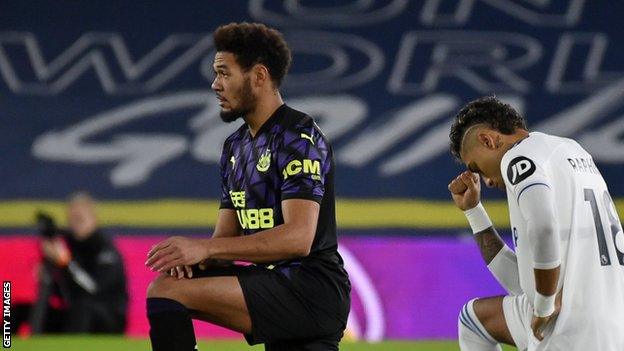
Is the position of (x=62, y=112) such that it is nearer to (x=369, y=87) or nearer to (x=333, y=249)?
(x=369, y=87)

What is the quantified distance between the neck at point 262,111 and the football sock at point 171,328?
2.63 feet

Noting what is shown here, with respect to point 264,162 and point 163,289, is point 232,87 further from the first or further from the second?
point 163,289

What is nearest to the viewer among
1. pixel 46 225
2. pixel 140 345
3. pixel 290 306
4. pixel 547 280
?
pixel 547 280

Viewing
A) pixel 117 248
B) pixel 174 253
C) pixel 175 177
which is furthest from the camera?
pixel 175 177

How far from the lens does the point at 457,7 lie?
1085 centimetres

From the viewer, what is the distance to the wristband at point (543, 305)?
338 centimetres

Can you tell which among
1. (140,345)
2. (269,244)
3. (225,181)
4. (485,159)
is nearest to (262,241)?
(269,244)

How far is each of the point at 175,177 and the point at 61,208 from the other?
1.14 m

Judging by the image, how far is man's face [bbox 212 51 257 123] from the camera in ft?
12.1

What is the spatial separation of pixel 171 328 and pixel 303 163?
720 mm

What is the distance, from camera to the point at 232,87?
3695 millimetres

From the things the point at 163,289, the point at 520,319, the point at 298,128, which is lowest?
the point at 520,319

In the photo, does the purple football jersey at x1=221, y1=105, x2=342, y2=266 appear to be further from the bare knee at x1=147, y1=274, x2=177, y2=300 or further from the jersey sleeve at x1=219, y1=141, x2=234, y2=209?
the bare knee at x1=147, y1=274, x2=177, y2=300

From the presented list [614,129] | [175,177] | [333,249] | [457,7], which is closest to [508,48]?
[457,7]
